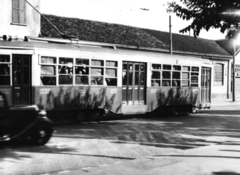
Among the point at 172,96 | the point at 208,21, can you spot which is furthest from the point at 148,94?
the point at 208,21

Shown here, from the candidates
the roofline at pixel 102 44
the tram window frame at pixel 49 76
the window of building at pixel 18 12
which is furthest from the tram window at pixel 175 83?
the window of building at pixel 18 12

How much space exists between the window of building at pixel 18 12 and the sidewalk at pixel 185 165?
17.2 meters

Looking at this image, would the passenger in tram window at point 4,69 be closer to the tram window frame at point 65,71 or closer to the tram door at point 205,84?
the tram window frame at point 65,71

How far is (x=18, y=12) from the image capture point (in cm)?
2225

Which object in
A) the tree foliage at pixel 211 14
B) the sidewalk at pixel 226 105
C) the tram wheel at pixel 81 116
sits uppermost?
the tree foliage at pixel 211 14

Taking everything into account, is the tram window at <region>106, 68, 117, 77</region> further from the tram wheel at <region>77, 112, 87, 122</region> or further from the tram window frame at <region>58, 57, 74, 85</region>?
the tram wheel at <region>77, 112, 87, 122</region>

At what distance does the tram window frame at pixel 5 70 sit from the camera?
12.1 metres

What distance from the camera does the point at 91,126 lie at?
13180 mm

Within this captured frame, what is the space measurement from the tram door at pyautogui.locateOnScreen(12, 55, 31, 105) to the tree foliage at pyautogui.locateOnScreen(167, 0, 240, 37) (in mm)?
6043

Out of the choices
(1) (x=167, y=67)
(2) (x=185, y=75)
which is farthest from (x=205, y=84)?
(1) (x=167, y=67)

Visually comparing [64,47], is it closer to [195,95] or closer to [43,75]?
[43,75]

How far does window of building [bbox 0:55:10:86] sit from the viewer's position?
39.6ft

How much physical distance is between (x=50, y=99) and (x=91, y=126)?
1897 mm

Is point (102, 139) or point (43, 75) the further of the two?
point (43, 75)
